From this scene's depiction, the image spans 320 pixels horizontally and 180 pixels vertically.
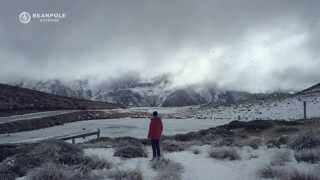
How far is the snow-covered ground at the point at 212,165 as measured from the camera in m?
12.2

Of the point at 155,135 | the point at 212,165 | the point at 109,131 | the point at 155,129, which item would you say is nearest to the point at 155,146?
the point at 155,135

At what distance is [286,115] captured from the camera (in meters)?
43.7

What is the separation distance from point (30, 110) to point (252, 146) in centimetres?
5338

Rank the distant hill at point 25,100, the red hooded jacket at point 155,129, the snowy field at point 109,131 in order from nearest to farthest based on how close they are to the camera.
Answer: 1. the red hooded jacket at point 155,129
2. the snowy field at point 109,131
3. the distant hill at point 25,100

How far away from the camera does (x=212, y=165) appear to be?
14.0 meters

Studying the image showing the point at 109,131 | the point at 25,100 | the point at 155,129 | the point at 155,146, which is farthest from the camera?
the point at 25,100

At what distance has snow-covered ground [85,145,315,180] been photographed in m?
12.2

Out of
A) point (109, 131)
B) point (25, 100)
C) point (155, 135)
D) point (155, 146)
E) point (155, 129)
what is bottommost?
point (109, 131)

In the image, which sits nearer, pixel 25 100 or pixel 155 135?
pixel 155 135

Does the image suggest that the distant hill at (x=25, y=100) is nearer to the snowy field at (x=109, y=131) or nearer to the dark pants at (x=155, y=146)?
the snowy field at (x=109, y=131)

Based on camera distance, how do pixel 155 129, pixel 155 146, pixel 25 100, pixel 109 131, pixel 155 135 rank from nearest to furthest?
pixel 155 146
pixel 155 135
pixel 155 129
pixel 109 131
pixel 25 100

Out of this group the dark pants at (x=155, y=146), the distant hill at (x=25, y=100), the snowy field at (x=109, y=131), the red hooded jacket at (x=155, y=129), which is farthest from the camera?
the distant hill at (x=25, y=100)

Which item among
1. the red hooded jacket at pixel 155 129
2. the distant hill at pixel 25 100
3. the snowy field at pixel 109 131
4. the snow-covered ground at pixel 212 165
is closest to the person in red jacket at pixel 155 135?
the red hooded jacket at pixel 155 129

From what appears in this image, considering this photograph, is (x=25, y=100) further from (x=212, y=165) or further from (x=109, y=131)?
(x=212, y=165)
